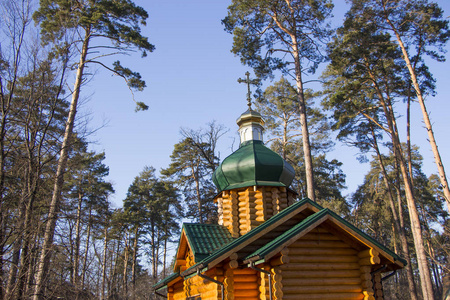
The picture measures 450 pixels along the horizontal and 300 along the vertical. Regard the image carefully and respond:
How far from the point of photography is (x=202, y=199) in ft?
84.6

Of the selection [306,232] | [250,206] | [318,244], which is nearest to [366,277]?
[318,244]

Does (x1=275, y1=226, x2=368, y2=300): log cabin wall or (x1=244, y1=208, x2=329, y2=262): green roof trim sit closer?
(x1=244, y1=208, x2=329, y2=262): green roof trim

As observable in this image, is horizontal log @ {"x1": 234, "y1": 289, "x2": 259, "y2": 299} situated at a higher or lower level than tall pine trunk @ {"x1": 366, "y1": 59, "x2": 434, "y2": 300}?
lower

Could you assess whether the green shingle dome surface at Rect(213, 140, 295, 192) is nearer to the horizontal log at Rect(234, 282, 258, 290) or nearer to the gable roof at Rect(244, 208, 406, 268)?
the gable roof at Rect(244, 208, 406, 268)

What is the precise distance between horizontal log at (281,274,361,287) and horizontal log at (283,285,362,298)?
2.6 inches

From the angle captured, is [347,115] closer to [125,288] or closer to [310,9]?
[310,9]

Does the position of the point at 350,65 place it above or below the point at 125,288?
above

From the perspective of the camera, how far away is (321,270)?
865 centimetres

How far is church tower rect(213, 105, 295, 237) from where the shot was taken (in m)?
11.4

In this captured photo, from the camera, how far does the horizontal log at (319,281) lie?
830 centimetres

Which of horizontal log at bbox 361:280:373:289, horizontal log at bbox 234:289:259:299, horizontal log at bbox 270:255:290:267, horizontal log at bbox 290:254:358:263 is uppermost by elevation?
horizontal log at bbox 290:254:358:263

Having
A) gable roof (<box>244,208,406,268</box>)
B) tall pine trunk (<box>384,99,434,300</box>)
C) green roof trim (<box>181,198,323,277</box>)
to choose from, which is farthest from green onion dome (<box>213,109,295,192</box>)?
tall pine trunk (<box>384,99,434,300</box>)

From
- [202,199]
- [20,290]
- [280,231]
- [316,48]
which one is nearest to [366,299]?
[280,231]

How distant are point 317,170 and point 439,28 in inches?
618
